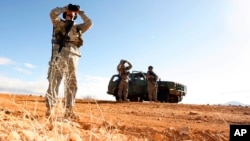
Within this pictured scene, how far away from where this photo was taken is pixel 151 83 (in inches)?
598

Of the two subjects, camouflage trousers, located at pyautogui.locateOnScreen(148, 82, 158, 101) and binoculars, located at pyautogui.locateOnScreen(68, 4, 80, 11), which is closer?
binoculars, located at pyautogui.locateOnScreen(68, 4, 80, 11)

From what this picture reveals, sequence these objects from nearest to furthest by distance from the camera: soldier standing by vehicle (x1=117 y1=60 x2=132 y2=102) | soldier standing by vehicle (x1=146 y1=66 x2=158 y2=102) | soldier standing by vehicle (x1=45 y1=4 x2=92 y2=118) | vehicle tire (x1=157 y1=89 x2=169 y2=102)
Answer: soldier standing by vehicle (x1=45 y1=4 x2=92 y2=118) → soldier standing by vehicle (x1=117 y1=60 x2=132 y2=102) → soldier standing by vehicle (x1=146 y1=66 x2=158 y2=102) → vehicle tire (x1=157 y1=89 x2=169 y2=102)

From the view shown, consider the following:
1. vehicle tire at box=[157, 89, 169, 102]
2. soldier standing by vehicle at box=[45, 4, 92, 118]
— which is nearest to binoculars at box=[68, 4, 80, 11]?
soldier standing by vehicle at box=[45, 4, 92, 118]

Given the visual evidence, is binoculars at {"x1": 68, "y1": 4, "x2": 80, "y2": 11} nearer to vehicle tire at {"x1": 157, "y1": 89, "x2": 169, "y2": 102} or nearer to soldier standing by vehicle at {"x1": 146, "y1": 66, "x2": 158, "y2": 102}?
soldier standing by vehicle at {"x1": 146, "y1": 66, "x2": 158, "y2": 102}

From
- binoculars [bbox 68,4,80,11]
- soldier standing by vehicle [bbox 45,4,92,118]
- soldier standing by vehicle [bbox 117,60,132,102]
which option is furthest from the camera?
soldier standing by vehicle [bbox 117,60,132,102]

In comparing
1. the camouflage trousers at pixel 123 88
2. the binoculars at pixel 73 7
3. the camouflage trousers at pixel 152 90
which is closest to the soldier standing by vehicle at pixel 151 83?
the camouflage trousers at pixel 152 90

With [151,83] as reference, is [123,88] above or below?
below

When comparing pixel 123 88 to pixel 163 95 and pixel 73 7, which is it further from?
pixel 73 7

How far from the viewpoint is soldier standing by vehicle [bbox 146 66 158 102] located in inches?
594

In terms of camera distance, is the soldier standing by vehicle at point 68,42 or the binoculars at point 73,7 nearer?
the soldier standing by vehicle at point 68,42

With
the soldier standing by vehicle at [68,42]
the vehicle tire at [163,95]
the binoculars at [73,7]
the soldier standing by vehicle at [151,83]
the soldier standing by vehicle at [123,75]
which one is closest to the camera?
the soldier standing by vehicle at [68,42]

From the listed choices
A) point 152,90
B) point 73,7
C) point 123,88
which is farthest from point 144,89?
point 73,7

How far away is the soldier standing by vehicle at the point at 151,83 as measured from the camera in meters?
Answer: 15.1

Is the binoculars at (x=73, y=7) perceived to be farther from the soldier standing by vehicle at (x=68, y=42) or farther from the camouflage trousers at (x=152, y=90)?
the camouflage trousers at (x=152, y=90)
